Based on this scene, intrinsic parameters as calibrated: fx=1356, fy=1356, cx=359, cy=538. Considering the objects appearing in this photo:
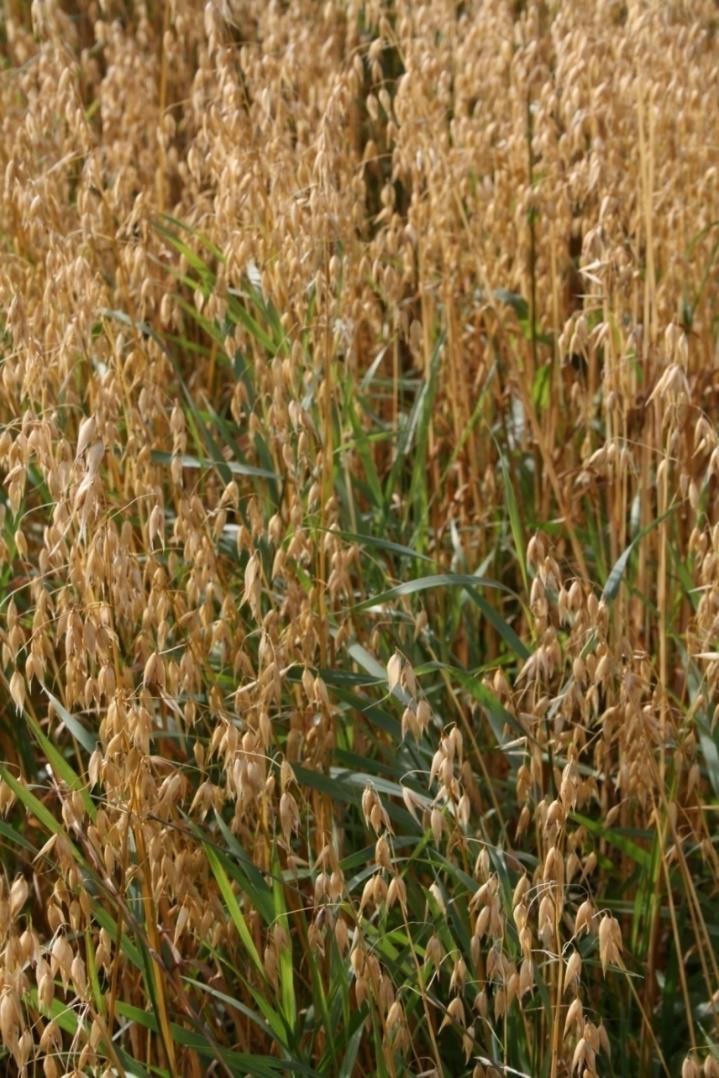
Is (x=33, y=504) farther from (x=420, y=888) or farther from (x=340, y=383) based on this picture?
(x=420, y=888)

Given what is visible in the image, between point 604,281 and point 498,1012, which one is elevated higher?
point 604,281

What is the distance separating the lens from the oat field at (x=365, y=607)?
116 centimetres

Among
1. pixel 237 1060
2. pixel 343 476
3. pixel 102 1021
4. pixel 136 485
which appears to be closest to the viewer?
pixel 102 1021

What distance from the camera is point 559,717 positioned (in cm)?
125

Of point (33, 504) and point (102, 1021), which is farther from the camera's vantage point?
point (33, 504)

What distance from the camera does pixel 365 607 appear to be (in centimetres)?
154

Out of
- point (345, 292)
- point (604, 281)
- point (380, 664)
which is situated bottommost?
point (380, 664)

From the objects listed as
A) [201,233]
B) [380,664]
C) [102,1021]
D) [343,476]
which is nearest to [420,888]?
[380,664]

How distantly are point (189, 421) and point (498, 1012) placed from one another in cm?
112

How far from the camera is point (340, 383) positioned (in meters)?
2.04

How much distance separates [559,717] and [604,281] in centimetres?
55

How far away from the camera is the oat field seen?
1.16 meters

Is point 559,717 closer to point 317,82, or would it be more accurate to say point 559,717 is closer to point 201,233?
point 201,233

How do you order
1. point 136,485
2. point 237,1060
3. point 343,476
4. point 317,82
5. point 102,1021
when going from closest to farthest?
1. point 102,1021
2. point 237,1060
3. point 136,485
4. point 343,476
5. point 317,82
